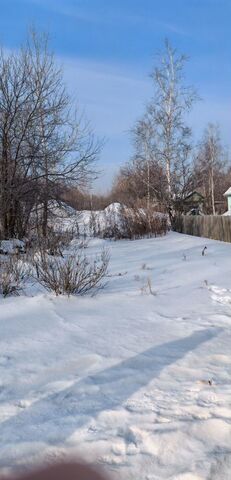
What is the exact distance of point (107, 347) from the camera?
14.1 feet

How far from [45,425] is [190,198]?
97.0 feet

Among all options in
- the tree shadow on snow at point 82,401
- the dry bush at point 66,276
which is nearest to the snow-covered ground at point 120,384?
the tree shadow on snow at point 82,401

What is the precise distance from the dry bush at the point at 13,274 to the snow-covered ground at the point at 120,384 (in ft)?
1.28

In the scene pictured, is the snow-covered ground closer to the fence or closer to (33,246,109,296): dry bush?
(33,246,109,296): dry bush

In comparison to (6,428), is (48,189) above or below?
above


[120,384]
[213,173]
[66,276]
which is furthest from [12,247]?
[213,173]

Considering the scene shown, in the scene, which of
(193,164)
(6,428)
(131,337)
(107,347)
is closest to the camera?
(6,428)

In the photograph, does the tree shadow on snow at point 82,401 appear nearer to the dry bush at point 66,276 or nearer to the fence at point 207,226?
the dry bush at point 66,276

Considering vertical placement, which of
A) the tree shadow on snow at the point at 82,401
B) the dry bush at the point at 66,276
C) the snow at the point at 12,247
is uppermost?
the snow at the point at 12,247

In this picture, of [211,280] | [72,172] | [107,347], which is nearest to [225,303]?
[211,280]

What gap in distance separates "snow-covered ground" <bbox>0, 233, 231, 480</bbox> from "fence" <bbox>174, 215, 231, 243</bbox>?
503 inches

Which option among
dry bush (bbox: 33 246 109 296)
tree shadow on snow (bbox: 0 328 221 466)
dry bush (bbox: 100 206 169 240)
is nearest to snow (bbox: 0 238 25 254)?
dry bush (bbox: 33 246 109 296)

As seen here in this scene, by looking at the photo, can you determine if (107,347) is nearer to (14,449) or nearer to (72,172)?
(14,449)

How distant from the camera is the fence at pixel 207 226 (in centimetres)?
1897
